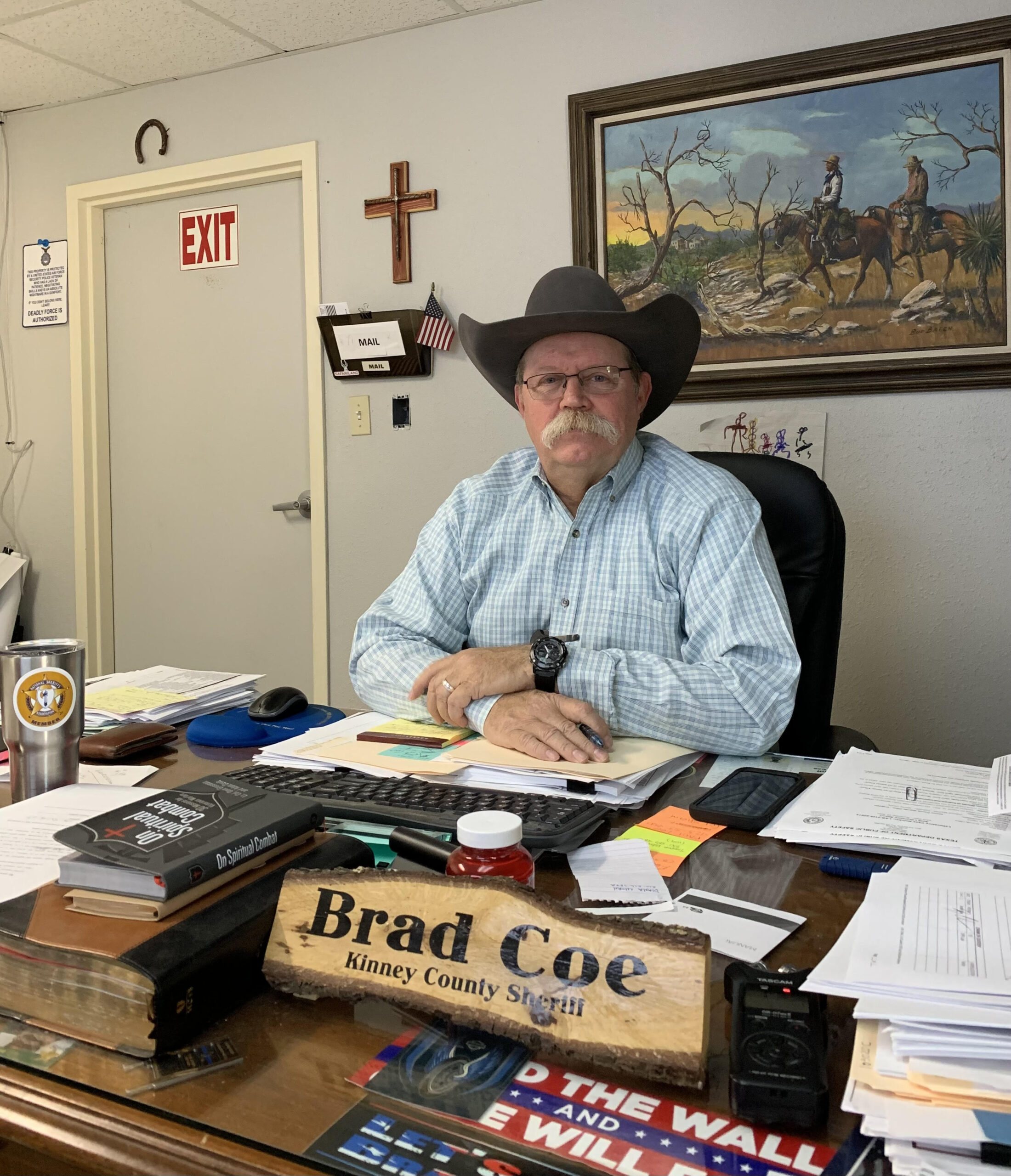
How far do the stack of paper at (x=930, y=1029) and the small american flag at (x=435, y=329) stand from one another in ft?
8.24

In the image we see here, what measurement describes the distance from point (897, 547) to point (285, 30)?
92.6 inches

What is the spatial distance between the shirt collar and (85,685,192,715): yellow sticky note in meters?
0.71

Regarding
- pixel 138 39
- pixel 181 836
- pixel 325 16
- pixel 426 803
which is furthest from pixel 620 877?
pixel 138 39

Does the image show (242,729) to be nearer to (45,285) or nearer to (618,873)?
(618,873)

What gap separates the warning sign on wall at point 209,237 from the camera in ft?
11.2

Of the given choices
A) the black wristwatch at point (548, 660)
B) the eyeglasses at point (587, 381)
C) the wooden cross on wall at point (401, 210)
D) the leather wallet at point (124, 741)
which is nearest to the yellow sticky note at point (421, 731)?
the black wristwatch at point (548, 660)

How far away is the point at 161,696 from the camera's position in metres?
1.52

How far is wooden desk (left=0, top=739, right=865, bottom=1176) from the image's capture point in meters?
0.52

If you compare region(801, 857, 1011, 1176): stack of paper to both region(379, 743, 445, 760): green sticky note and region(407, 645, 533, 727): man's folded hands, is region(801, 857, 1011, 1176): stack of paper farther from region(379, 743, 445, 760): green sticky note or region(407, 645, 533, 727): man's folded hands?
region(407, 645, 533, 727): man's folded hands

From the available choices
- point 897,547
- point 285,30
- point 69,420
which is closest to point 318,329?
point 285,30

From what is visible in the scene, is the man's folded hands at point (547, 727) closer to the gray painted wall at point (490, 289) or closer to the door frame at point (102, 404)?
the gray painted wall at point (490, 289)

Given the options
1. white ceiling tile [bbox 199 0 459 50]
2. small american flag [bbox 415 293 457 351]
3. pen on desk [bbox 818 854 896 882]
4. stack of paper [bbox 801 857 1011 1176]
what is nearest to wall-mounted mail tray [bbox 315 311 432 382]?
small american flag [bbox 415 293 457 351]

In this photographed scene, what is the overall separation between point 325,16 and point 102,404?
1643 mm

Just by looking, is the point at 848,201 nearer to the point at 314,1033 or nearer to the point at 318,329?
the point at 318,329
